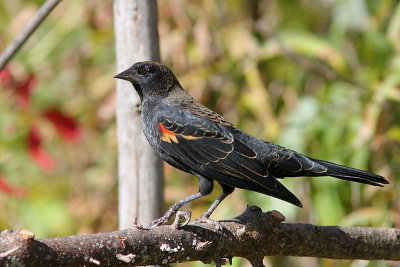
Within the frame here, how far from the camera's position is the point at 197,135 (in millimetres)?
3635

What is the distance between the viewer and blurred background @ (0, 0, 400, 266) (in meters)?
4.82

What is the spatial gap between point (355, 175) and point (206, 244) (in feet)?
3.15

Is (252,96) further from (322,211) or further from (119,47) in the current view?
(119,47)

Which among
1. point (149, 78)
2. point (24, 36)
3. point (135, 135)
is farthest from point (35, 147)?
point (24, 36)

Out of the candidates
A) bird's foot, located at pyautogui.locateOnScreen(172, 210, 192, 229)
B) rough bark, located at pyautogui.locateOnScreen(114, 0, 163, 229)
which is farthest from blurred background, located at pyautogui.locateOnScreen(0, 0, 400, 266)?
bird's foot, located at pyautogui.locateOnScreen(172, 210, 192, 229)

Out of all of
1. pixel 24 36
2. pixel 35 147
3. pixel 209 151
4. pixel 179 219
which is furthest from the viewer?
pixel 35 147

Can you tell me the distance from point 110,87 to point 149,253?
3.09 meters

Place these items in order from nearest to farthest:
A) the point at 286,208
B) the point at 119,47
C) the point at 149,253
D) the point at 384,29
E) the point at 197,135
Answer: the point at 149,253 → the point at 119,47 → the point at 197,135 → the point at 286,208 → the point at 384,29

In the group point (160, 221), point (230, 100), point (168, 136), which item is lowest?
point (160, 221)

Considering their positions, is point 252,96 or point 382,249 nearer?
point 382,249

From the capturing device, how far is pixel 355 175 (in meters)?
3.45

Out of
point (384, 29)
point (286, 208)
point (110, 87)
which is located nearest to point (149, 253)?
point (286, 208)

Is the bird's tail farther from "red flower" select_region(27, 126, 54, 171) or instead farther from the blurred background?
"red flower" select_region(27, 126, 54, 171)

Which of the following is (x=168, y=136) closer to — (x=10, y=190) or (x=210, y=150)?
(x=210, y=150)
